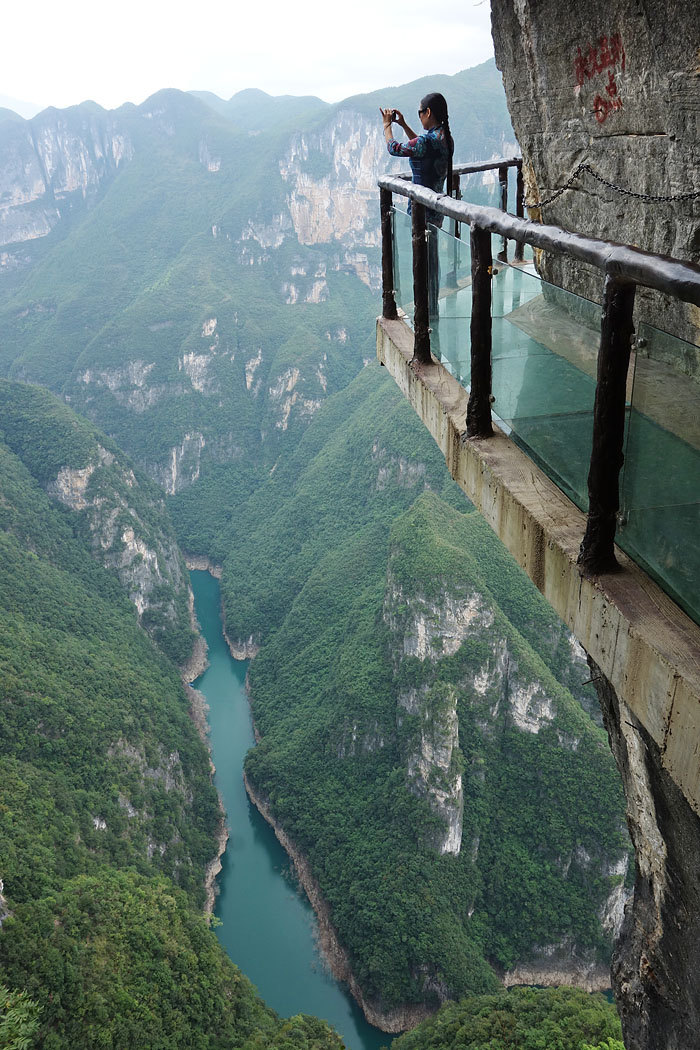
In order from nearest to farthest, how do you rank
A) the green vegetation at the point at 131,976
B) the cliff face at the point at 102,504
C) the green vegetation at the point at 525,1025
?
the green vegetation at the point at 525,1025, the green vegetation at the point at 131,976, the cliff face at the point at 102,504

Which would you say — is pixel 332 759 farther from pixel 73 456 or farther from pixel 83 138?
pixel 83 138

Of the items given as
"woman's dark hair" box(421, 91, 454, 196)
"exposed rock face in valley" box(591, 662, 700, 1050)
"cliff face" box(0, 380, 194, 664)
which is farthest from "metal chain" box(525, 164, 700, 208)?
"cliff face" box(0, 380, 194, 664)

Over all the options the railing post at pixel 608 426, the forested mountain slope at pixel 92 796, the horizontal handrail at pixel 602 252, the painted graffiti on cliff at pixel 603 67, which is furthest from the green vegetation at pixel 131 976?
the painted graffiti on cliff at pixel 603 67

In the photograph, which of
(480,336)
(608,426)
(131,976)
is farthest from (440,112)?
(131,976)

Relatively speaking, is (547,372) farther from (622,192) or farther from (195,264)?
(195,264)

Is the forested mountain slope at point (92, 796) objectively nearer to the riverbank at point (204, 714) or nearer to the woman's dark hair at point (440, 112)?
the riverbank at point (204, 714)

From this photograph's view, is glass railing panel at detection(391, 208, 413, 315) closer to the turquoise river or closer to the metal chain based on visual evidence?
the metal chain

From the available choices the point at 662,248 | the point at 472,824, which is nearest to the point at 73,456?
the point at 472,824
